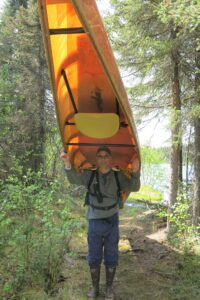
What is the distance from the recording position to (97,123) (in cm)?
559

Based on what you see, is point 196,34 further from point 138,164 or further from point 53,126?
point 53,126

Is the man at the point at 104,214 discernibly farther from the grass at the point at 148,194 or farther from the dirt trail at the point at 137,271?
the grass at the point at 148,194

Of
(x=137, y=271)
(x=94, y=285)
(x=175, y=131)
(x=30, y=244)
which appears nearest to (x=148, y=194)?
(x=175, y=131)

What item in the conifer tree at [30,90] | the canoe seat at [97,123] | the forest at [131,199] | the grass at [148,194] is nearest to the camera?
the forest at [131,199]

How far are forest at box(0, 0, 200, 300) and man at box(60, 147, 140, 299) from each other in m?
0.25

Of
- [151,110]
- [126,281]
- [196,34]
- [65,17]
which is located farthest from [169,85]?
[126,281]

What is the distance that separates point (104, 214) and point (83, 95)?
2.23m

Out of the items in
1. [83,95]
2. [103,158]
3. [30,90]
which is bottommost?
[103,158]

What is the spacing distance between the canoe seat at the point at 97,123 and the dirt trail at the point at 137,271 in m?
2.02

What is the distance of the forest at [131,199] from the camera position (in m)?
4.28

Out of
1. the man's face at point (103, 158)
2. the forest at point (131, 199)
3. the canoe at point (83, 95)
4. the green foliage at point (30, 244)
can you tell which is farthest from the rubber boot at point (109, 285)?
the canoe at point (83, 95)

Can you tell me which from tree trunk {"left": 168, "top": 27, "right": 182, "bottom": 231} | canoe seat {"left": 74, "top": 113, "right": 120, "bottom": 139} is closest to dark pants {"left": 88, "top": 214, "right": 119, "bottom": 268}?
canoe seat {"left": 74, "top": 113, "right": 120, "bottom": 139}

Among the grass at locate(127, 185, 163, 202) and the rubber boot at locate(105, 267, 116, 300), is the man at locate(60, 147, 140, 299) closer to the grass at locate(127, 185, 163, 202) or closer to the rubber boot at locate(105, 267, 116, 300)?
the rubber boot at locate(105, 267, 116, 300)

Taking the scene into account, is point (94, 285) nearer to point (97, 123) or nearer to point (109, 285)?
point (109, 285)
